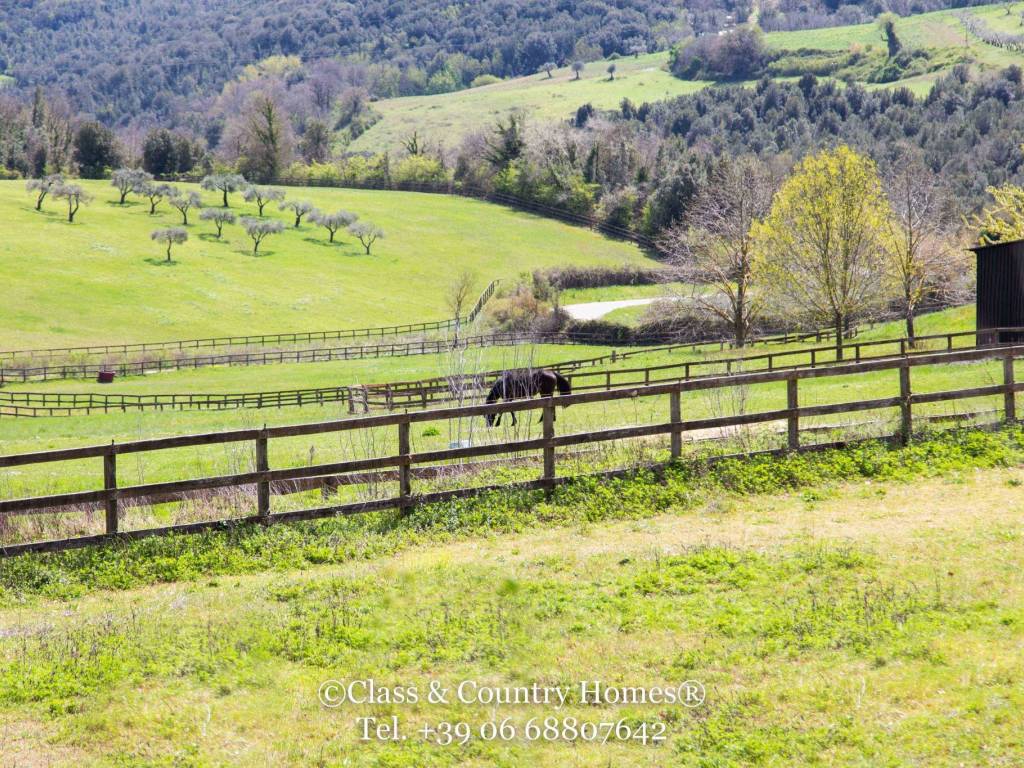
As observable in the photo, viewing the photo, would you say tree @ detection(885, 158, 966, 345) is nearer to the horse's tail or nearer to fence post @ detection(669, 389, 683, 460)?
the horse's tail

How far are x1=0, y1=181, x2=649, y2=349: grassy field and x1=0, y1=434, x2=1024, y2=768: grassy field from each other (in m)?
60.0

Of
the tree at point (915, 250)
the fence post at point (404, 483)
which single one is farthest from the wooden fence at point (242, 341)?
the fence post at point (404, 483)

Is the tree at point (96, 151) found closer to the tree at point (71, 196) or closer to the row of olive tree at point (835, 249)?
the tree at point (71, 196)

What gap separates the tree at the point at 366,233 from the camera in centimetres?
10481

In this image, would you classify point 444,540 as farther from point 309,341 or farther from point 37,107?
point 37,107

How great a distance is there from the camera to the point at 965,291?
6234cm

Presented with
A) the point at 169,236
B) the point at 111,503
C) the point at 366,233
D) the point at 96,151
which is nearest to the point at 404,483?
the point at 111,503

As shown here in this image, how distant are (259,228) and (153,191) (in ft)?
61.9

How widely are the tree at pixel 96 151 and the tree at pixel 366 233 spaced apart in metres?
45.2

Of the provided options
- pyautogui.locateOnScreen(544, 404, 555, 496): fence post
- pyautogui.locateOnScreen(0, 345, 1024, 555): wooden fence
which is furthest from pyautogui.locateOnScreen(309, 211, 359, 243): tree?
pyautogui.locateOnScreen(544, 404, 555, 496): fence post

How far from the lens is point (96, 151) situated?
13300 centimetres

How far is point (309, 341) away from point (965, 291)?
137 ft

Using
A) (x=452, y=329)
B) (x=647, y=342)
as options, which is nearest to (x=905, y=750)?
(x=647, y=342)

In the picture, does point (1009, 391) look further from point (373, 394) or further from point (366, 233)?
point (366, 233)
